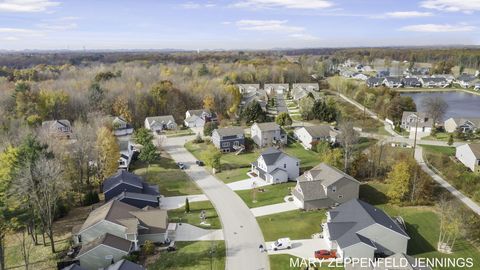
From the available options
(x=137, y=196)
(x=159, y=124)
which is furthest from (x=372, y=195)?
(x=159, y=124)

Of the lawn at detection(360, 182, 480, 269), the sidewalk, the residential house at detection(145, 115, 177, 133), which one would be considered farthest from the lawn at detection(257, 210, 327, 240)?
the residential house at detection(145, 115, 177, 133)

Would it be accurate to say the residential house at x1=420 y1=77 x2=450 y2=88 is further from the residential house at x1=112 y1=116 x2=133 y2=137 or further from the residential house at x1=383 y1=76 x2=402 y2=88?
the residential house at x1=112 y1=116 x2=133 y2=137

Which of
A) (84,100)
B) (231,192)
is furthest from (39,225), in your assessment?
(84,100)

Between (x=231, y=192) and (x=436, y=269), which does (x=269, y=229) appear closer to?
(x=231, y=192)

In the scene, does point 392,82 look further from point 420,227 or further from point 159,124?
point 420,227

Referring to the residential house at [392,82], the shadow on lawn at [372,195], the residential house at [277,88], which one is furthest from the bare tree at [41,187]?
the residential house at [392,82]

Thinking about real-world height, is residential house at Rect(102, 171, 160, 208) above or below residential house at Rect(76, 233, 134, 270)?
above
